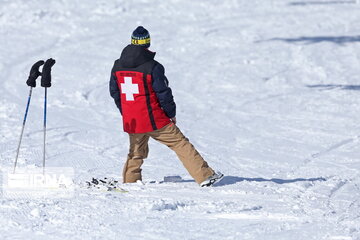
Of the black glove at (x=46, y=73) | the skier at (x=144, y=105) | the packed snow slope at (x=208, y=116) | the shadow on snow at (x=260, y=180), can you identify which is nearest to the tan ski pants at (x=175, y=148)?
the skier at (x=144, y=105)

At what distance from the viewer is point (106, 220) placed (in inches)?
221

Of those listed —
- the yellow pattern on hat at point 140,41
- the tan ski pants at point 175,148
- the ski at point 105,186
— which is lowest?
the ski at point 105,186

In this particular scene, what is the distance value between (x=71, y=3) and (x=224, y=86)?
858 cm

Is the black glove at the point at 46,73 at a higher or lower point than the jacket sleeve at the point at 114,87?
higher

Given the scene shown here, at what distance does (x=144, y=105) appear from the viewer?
6844 mm

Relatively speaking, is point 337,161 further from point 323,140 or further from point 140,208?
point 140,208

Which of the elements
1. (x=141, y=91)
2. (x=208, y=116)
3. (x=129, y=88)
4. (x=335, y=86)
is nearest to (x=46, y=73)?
(x=129, y=88)

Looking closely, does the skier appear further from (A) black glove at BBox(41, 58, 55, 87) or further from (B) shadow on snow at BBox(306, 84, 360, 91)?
(B) shadow on snow at BBox(306, 84, 360, 91)

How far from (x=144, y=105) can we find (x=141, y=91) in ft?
0.47

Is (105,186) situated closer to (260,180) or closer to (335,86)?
(260,180)

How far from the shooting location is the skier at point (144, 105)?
669 cm

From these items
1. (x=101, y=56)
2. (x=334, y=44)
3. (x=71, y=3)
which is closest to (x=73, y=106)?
(x=101, y=56)

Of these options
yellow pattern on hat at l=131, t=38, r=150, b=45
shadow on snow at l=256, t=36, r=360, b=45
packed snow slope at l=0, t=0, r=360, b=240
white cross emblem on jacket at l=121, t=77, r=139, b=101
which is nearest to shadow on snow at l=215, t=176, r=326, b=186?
packed snow slope at l=0, t=0, r=360, b=240

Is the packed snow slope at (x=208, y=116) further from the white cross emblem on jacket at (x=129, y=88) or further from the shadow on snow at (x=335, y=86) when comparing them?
the white cross emblem on jacket at (x=129, y=88)
